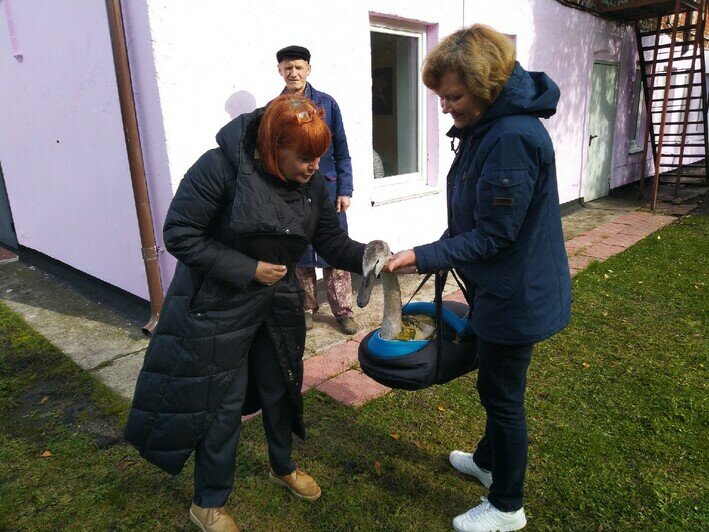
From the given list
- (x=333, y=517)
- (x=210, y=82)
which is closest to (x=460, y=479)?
(x=333, y=517)

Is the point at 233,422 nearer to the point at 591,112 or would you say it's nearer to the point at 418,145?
the point at 418,145

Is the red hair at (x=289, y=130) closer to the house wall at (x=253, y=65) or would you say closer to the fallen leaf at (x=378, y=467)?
the fallen leaf at (x=378, y=467)

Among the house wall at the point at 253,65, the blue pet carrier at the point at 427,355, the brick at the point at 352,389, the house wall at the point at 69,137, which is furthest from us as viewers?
the house wall at the point at 69,137

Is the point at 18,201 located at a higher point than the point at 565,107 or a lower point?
lower

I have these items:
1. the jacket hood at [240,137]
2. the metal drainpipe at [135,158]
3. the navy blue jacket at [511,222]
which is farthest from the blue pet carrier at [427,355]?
the metal drainpipe at [135,158]

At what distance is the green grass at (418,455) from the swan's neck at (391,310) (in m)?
0.88

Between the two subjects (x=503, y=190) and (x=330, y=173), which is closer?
(x=503, y=190)

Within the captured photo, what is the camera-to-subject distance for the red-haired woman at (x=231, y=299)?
1.86m

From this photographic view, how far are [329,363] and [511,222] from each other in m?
2.23

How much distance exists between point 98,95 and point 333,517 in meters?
3.90

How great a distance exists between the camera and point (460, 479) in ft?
8.35

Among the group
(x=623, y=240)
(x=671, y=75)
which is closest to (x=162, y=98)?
(x=623, y=240)

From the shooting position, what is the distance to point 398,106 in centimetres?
600

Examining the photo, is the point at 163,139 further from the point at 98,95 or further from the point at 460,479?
the point at 460,479
